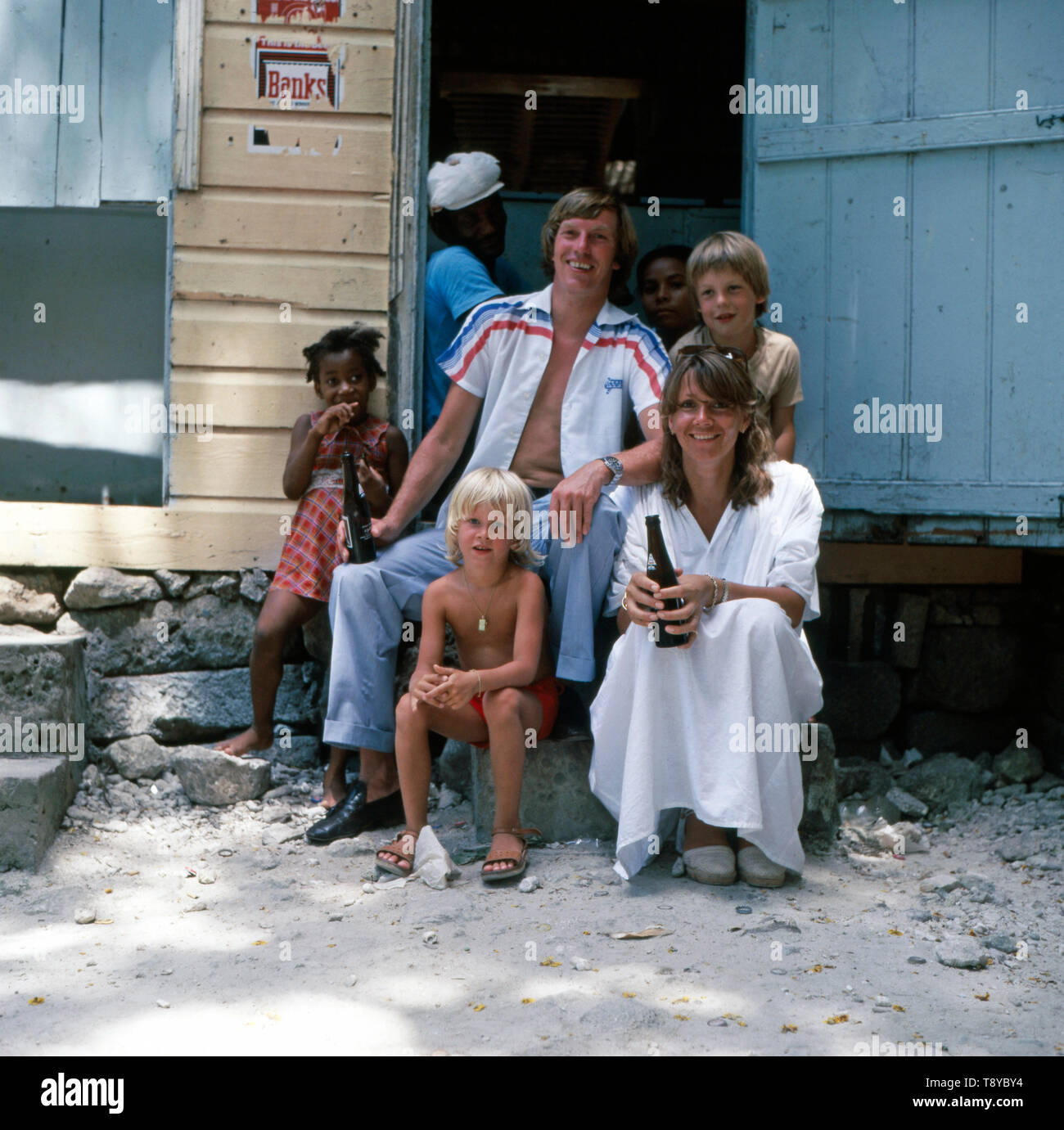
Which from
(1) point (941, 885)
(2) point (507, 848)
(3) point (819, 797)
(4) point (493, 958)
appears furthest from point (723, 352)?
(4) point (493, 958)

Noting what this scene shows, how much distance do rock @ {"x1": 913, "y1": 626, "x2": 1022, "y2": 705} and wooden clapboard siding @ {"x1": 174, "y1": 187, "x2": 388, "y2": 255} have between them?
2.65 metres

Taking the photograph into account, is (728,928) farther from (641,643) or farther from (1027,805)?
(1027,805)

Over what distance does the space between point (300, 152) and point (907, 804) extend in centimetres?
318

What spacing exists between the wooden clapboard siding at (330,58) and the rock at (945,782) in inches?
123

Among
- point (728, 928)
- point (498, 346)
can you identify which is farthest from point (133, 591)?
point (728, 928)

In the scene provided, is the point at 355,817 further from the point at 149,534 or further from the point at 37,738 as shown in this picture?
the point at 149,534

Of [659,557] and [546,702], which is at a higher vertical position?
[659,557]

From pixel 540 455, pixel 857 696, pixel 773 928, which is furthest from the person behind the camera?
pixel 857 696

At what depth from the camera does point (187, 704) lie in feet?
13.9

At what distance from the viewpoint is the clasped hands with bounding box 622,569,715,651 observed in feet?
10.1

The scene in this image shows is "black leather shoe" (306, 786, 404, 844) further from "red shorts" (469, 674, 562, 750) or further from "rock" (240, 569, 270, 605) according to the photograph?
"rock" (240, 569, 270, 605)

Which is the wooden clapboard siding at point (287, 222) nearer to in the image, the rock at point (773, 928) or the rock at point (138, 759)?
the rock at point (138, 759)

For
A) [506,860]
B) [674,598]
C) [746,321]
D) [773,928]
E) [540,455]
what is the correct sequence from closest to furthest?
[773,928], [674,598], [506,860], [746,321], [540,455]

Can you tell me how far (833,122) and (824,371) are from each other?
0.88 metres
